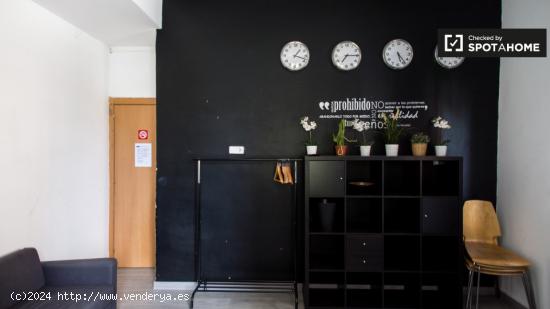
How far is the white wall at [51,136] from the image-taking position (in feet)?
8.53

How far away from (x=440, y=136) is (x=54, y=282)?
3.74 meters

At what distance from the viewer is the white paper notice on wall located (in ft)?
13.6

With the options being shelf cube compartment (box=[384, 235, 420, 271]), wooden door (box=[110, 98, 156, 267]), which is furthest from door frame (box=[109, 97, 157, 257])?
shelf cube compartment (box=[384, 235, 420, 271])

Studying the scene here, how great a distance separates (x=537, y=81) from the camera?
2902mm

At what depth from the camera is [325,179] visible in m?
3.08

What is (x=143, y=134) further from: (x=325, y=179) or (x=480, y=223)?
(x=480, y=223)

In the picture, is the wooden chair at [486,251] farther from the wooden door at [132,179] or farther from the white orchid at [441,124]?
the wooden door at [132,179]

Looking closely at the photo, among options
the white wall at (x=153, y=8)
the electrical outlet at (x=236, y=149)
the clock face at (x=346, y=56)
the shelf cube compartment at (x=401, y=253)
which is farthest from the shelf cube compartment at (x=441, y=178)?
the white wall at (x=153, y=8)

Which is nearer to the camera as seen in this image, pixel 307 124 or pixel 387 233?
pixel 387 233

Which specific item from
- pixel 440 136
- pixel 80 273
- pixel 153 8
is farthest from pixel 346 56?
pixel 80 273

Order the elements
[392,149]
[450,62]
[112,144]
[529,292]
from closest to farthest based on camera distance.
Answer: [529,292]
[392,149]
[450,62]
[112,144]

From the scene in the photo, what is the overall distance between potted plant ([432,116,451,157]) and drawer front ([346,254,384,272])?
3.79 feet

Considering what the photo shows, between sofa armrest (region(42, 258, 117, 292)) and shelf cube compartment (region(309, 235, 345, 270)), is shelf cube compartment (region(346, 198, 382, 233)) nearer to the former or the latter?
shelf cube compartment (region(309, 235, 345, 270))

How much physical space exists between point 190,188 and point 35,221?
1.37 m
